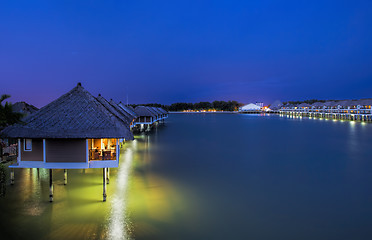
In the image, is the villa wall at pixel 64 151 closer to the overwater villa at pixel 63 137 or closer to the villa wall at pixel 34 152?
the overwater villa at pixel 63 137

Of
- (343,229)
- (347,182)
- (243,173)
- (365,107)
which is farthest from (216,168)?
(365,107)

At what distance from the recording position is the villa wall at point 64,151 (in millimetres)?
8711

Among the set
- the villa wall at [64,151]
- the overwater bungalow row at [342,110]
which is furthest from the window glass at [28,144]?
the overwater bungalow row at [342,110]

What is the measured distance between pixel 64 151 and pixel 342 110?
231 ft

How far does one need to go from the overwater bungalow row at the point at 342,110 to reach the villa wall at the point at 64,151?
5950 centimetres

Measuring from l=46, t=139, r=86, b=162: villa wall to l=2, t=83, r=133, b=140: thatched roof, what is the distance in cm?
37

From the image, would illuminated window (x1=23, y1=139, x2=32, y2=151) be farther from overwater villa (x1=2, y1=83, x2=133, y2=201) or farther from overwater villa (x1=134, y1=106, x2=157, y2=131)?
overwater villa (x1=134, y1=106, x2=157, y2=131)

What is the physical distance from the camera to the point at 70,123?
881cm

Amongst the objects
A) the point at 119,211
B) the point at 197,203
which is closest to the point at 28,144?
the point at 119,211

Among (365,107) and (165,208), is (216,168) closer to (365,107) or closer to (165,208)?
(165,208)

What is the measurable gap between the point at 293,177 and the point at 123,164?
34.6 feet

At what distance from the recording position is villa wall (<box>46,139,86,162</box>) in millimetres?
8711

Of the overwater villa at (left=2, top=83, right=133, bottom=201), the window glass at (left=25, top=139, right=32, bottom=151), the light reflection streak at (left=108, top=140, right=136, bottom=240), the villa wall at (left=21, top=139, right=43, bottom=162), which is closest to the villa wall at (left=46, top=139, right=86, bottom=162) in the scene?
the overwater villa at (left=2, top=83, right=133, bottom=201)

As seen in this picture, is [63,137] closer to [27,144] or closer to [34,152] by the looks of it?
[34,152]
